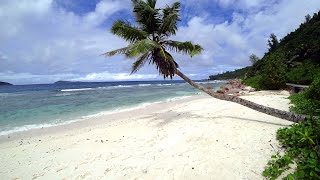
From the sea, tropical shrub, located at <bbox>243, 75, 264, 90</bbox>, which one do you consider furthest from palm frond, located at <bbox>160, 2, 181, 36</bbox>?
tropical shrub, located at <bbox>243, 75, 264, 90</bbox>

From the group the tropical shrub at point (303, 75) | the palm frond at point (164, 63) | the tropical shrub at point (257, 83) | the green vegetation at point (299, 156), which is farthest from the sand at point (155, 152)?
the tropical shrub at point (257, 83)

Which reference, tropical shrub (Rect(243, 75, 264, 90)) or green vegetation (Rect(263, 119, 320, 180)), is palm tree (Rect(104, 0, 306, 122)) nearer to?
green vegetation (Rect(263, 119, 320, 180))

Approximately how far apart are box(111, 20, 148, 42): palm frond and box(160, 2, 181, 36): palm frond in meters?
1.01

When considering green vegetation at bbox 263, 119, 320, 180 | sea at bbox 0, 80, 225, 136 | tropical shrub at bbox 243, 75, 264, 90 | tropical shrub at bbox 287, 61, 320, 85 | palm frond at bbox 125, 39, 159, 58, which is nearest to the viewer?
green vegetation at bbox 263, 119, 320, 180

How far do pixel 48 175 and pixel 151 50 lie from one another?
274 inches

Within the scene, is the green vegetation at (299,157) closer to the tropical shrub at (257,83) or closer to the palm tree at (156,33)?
the palm tree at (156,33)

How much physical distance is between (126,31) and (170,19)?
7.24 ft

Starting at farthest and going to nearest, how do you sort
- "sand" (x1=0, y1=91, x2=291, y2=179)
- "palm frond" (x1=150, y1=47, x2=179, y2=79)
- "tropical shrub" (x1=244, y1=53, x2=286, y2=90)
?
1. "tropical shrub" (x1=244, y1=53, x2=286, y2=90)
2. "palm frond" (x1=150, y1=47, x2=179, y2=79)
3. "sand" (x1=0, y1=91, x2=291, y2=179)

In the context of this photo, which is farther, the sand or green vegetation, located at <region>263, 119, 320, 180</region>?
the sand

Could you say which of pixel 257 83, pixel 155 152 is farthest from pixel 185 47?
pixel 257 83

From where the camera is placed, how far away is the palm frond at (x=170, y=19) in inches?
432

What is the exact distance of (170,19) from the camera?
432 inches

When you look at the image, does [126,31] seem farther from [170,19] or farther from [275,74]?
[275,74]

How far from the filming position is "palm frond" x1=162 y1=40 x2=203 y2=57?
11212 mm
